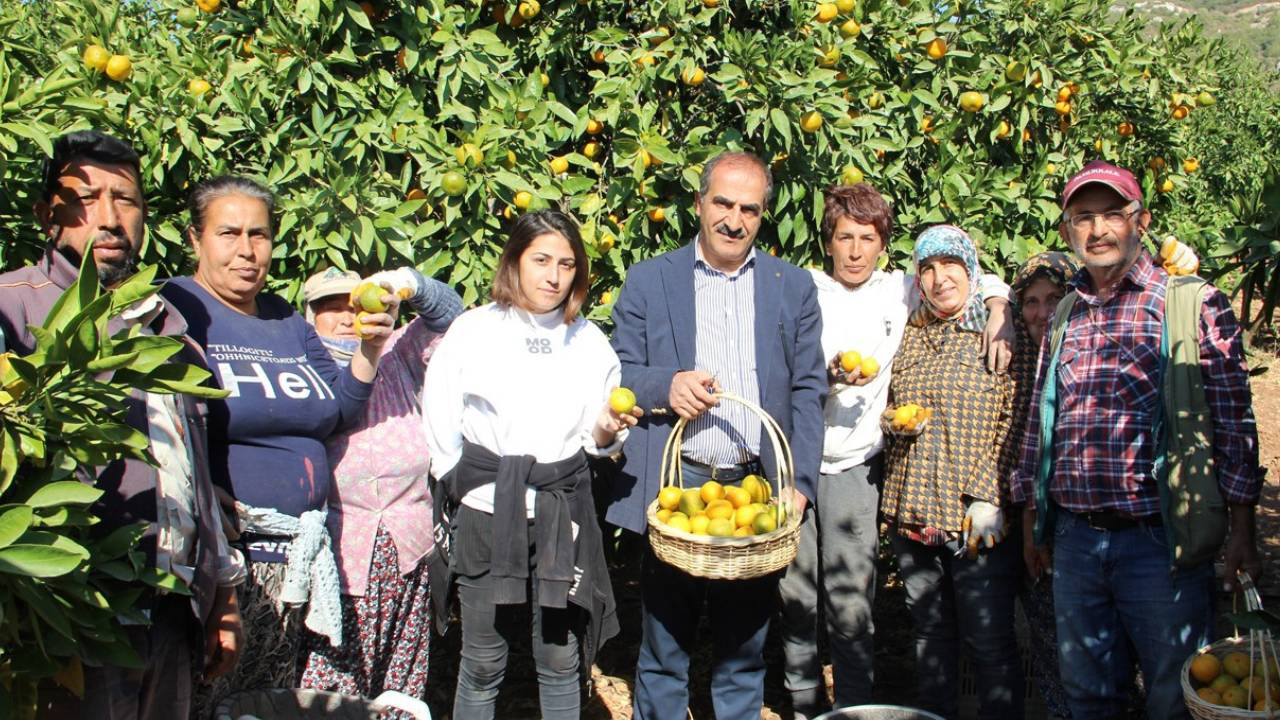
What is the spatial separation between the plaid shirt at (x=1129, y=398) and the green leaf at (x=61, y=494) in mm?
2438

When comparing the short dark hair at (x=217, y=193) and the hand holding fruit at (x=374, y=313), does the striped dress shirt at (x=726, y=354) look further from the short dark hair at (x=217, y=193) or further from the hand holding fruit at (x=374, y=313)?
the short dark hair at (x=217, y=193)

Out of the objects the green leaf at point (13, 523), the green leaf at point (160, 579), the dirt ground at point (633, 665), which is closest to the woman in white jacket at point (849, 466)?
the dirt ground at point (633, 665)

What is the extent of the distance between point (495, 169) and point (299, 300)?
32.1 inches

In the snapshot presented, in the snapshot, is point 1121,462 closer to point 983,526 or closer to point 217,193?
point 983,526

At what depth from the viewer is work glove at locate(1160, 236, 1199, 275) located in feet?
10.3

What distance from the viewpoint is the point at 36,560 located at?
4.86ft

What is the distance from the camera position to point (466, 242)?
3.52 metres

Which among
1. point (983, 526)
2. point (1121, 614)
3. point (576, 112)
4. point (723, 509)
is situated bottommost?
point (1121, 614)

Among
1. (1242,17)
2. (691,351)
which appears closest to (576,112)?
(691,351)

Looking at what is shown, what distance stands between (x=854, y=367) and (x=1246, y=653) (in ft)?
4.28

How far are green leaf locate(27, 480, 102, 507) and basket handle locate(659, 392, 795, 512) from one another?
1.73 metres

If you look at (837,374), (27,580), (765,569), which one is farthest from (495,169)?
(27,580)

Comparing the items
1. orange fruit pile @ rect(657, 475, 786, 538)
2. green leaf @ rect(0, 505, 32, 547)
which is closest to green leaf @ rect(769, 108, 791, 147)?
orange fruit pile @ rect(657, 475, 786, 538)

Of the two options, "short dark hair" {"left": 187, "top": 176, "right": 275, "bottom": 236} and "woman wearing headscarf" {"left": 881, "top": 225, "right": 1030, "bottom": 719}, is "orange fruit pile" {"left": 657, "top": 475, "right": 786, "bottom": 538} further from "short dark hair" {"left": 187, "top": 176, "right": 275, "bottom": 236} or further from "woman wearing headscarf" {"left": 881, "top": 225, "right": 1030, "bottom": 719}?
"short dark hair" {"left": 187, "top": 176, "right": 275, "bottom": 236}
